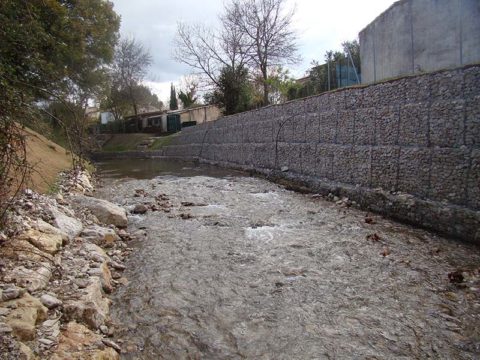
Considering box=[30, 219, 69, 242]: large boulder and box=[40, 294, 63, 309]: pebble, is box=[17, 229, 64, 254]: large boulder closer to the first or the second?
box=[30, 219, 69, 242]: large boulder

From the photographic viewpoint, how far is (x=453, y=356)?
3287 mm

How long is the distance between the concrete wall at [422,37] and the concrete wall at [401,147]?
49.7 inches

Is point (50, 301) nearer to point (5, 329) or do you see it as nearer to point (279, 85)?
point (5, 329)

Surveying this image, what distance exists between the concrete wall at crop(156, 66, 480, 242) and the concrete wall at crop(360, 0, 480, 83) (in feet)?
4.14

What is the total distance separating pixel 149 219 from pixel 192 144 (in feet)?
70.6

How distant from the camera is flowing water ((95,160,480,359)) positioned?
3.53 metres

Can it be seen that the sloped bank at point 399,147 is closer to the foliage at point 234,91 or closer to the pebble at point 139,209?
the pebble at point 139,209

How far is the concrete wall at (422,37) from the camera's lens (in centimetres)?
877

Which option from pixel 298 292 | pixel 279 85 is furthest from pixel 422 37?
pixel 279 85

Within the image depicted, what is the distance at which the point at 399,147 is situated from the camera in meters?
7.90

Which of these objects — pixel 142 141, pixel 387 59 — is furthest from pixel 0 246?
pixel 142 141

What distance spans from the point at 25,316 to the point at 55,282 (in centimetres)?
106

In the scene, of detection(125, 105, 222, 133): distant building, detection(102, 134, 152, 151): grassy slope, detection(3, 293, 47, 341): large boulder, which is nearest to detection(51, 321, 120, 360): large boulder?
detection(3, 293, 47, 341): large boulder

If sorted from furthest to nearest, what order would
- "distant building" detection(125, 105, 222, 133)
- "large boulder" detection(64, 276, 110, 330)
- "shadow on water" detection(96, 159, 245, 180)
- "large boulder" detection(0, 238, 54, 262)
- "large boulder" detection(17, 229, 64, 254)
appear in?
"distant building" detection(125, 105, 222, 133), "shadow on water" detection(96, 159, 245, 180), "large boulder" detection(17, 229, 64, 254), "large boulder" detection(0, 238, 54, 262), "large boulder" detection(64, 276, 110, 330)
